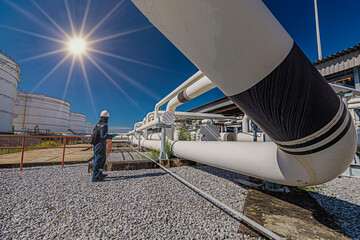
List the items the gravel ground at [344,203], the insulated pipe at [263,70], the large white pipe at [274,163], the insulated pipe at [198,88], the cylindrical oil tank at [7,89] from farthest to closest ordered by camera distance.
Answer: the cylindrical oil tank at [7,89], the insulated pipe at [198,88], the gravel ground at [344,203], the large white pipe at [274,163], the insulated pipe at [263,70]

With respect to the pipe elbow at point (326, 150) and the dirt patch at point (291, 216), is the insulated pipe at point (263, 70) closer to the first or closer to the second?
the pipe elbow at point (326, 150)

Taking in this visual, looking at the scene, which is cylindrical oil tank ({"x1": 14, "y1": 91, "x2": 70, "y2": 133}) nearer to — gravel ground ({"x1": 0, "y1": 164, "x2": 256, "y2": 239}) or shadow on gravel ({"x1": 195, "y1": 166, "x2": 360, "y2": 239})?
gravel ground ({"x1": 0, "y1": 164, "x2": 256, "y2": 239})

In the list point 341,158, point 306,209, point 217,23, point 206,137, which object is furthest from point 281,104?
point 206,137

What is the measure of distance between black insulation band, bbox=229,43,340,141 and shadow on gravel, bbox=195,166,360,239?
97 cm

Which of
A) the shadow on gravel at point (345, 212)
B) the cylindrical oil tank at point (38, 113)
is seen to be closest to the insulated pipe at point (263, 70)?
the shadow on gravel at point (345, 212)

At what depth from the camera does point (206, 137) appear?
3840mm

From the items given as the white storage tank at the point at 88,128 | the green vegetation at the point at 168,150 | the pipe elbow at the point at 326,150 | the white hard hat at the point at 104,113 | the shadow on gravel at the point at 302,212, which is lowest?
the shadow on gravel at the point at 302,212

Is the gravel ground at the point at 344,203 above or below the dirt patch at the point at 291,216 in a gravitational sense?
below

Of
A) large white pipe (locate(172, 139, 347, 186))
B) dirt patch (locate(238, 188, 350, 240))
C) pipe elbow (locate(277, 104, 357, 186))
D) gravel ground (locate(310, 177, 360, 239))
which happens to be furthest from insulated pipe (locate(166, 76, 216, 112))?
gravel ground (locate(310, 177, 360, 239))

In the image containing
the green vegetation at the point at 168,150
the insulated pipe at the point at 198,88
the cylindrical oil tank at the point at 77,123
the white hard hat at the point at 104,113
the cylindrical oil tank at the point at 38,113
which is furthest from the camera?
the cylindrical oil tank at the point at 77,123

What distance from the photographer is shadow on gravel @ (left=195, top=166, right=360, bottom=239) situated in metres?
1.18

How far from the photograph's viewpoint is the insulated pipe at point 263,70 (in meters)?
0.47

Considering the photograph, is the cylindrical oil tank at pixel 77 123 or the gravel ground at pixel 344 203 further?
the cylindrical oil tank at pixel 77 123

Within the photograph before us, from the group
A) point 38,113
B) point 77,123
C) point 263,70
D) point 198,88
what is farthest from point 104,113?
point 77,123
